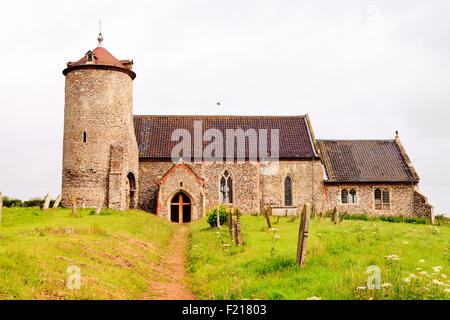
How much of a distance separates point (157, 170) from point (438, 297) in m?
33.1

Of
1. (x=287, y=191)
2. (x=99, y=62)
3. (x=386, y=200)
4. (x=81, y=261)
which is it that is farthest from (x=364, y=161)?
(x=81, y=261)

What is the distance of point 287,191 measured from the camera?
41312 mm

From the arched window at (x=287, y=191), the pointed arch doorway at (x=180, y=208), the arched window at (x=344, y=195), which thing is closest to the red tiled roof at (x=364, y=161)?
the arched window at (x=344, y=195)

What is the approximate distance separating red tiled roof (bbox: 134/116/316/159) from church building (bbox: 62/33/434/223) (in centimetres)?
10

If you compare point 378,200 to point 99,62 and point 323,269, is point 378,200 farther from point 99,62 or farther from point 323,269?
point 323,269

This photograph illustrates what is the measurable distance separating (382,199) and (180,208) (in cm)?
1888

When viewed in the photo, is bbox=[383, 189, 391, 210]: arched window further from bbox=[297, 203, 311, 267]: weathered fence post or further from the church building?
bbox=[297, 203, 311, 267]: weathered fence post

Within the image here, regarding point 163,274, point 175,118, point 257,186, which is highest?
point 175,118

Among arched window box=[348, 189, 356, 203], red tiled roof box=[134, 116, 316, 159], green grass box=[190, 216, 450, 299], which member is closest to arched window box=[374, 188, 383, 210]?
arched window box=[348, 189, 356, 203]

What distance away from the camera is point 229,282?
11.6 meters

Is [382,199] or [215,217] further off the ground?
[382,199]

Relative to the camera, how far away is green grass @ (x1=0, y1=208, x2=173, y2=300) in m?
10.7
